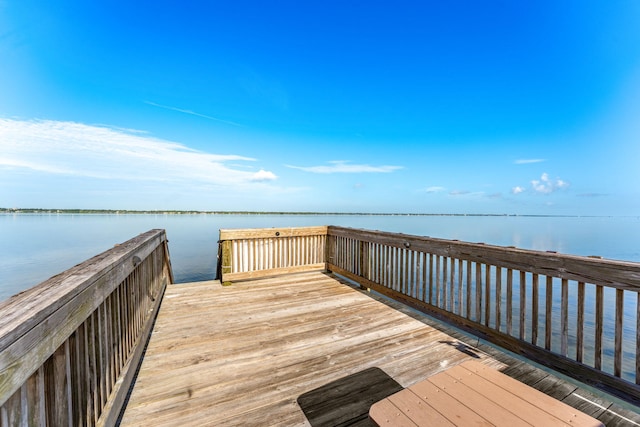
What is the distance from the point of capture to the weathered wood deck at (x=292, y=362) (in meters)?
1.83

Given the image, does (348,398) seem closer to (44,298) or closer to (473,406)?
(473,406)

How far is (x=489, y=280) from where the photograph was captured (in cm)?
276

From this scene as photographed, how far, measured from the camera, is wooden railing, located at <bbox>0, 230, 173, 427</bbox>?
72 centimetres

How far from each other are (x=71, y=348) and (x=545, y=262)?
334 cm

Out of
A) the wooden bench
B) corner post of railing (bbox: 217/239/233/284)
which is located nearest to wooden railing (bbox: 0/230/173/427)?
the wooden bench

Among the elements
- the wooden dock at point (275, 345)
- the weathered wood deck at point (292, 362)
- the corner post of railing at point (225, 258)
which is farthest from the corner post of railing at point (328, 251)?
the corner post of railing at point (225, 258)

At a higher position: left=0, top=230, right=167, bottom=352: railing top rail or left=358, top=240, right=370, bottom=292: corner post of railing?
left=0, top=230, right=167, bottom=352: railing top rail

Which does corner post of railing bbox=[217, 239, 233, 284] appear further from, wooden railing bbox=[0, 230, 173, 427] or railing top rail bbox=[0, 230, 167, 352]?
railing top rail bbox=[0, 230, 167, 352]

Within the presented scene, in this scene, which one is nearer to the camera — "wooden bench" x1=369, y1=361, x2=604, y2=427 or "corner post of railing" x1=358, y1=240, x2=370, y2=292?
"wooden bench" x1=369, y1=361, x2=604, y2=427

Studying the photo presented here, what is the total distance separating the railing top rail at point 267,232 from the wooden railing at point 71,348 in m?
2.60

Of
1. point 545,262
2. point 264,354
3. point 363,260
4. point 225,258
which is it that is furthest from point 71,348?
point 363,260

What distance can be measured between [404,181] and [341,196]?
7260 millimetres

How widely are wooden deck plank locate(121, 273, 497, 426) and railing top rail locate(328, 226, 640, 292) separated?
3.19 ft

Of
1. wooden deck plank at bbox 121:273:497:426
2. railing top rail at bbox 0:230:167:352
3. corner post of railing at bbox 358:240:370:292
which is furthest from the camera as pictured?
corner post of railing at bbox 358:240:370:292
